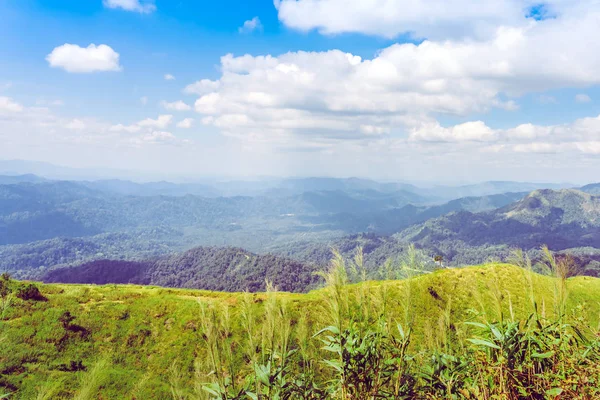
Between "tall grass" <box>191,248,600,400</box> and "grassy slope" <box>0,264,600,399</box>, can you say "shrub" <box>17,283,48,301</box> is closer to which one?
"grassy slope" <box>0,264,600,399</box>

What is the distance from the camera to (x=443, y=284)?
26141 mm

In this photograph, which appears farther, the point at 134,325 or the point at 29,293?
the point at 29,293

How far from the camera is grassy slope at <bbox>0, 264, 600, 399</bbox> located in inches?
651

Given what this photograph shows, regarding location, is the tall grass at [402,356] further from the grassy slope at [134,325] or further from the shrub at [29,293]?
the shrub at [29,293]

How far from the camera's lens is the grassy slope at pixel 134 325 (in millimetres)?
16547

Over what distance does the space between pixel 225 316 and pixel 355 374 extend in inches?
72.1

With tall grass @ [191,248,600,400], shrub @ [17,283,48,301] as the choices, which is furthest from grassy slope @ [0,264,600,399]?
tall grass @ [191,248,600,400]

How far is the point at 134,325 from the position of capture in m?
22.4

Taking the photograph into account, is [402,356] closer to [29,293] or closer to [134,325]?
[134,325]

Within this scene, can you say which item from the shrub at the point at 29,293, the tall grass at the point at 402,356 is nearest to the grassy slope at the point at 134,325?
the shrub at the point at 29,293

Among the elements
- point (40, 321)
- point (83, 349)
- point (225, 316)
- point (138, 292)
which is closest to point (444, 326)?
point (225, 316)

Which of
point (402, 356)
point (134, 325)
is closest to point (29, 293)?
point (134, 325)

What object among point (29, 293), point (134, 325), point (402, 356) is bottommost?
point (134, 325)

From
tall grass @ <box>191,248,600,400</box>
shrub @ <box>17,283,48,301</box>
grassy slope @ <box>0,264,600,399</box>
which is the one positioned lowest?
grassy slope @ <box>0,264,600,399</box>
